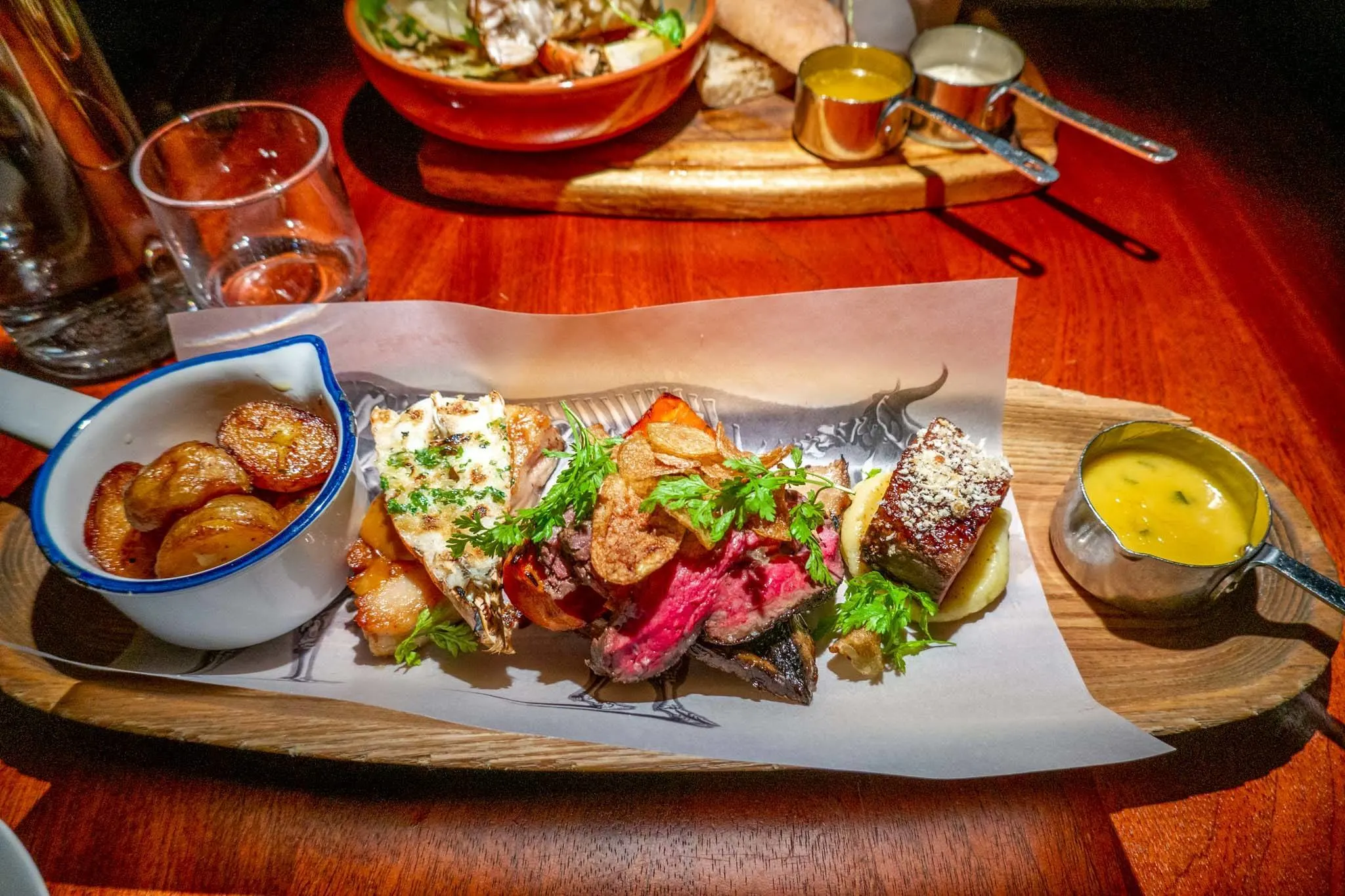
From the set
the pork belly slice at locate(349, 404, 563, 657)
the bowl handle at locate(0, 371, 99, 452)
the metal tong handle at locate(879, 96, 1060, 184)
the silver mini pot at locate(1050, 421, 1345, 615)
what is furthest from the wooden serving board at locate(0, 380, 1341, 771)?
the metal tong handle at locate(879, 96, 1060, 184)

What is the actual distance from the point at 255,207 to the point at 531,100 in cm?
98

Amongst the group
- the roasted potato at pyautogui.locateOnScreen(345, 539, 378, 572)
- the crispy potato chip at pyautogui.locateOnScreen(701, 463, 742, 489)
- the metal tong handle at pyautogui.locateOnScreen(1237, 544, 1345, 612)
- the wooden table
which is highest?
the crispy potato chip at pyautogui.locateOnScreen(701, 463, 742, 489)

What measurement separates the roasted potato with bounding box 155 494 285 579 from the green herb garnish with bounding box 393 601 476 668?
35cm

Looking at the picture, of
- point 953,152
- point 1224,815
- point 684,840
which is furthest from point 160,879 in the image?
point 953,152

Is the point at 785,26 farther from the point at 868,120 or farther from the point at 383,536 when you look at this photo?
the point at 383,536

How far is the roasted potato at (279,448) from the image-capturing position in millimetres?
1702

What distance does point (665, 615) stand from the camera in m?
1.55

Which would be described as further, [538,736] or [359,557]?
[359,557]

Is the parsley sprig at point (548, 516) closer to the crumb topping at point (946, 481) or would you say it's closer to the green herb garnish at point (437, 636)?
the green herb garnish at point (437, 636)

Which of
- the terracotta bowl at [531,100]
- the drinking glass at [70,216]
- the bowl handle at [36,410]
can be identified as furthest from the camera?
the terracotta bowl at [531,100]

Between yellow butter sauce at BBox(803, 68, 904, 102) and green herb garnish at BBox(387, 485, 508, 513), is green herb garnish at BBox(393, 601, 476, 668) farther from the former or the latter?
yellow butter sauce at BBox(803, 68, 904, 102)

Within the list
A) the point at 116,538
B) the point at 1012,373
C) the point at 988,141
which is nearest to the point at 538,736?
the point at 116,538

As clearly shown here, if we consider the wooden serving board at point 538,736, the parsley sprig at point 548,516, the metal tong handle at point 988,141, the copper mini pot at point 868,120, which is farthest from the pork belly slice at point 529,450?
the metal tong handle at point 988,141

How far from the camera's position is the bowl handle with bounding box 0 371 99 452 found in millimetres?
1695
